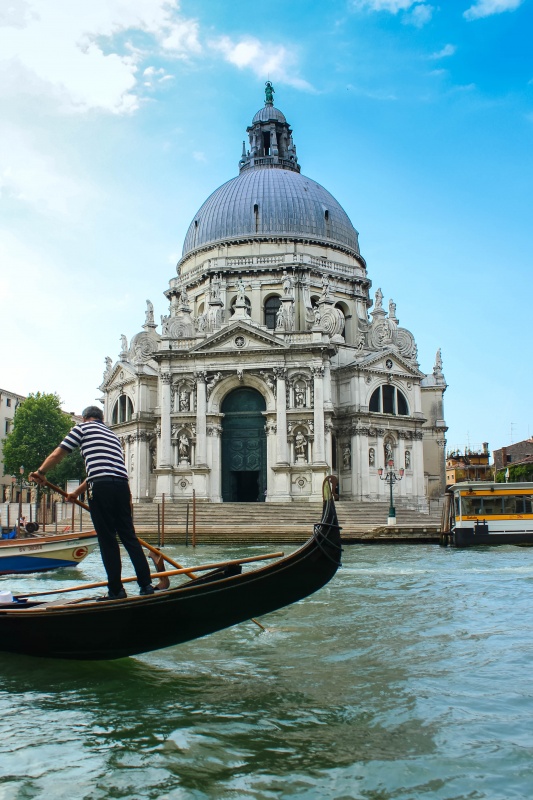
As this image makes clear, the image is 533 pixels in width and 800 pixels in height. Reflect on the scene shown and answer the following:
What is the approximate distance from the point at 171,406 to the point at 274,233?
11.3m

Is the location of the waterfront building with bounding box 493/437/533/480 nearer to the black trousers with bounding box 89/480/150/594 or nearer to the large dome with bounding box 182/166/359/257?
the large dome with bounding box 182/166/359/257

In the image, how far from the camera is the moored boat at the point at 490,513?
85.0ft

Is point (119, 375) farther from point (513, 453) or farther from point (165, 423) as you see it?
point (513, 453)

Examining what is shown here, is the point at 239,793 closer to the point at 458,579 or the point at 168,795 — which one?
the point at 168,795

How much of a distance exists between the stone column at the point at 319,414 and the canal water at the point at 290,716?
75.8 feet

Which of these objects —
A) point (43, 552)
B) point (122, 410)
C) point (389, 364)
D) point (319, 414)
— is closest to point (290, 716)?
point (43, 552)

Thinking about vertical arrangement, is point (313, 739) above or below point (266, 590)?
below

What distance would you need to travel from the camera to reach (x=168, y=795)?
16.1 ft

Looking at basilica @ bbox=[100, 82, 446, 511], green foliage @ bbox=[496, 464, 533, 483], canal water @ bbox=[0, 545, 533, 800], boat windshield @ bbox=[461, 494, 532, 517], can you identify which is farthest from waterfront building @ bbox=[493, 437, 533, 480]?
canal water @ bbox=[0, 545, 533, 800]

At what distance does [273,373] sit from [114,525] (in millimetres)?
27590

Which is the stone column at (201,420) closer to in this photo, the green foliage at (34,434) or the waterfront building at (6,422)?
the green foliage at (34,434)

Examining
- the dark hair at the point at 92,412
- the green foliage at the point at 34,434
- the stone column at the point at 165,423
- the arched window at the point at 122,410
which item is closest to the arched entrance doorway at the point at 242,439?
the stone column at the point at 165,423

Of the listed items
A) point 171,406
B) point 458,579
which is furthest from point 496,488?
point 171,406

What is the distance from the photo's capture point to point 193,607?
6.89m
